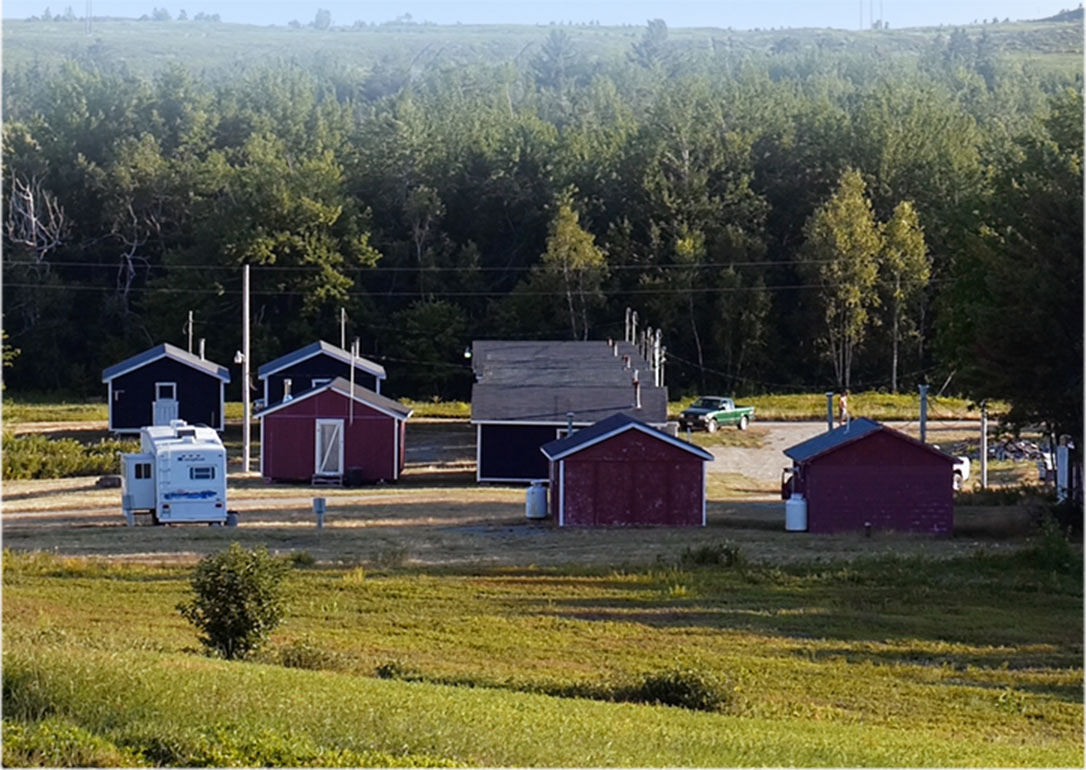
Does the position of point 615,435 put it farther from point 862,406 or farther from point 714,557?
point 862,406

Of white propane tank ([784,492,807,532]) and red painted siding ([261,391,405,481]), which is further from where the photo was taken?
red painted siding ([261,391,405,481])

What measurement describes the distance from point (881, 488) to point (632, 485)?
17.9ft

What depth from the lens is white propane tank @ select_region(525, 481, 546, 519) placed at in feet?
114

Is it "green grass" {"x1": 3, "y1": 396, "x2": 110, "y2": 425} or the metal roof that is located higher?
the metal roof

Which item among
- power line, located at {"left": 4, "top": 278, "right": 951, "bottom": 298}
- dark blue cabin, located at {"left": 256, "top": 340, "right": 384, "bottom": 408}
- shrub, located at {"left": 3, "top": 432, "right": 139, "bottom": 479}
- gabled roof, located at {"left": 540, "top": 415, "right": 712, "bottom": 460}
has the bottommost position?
shrub, located at {"left": 3, "top": 432, "right": 139, "bottom": 479}

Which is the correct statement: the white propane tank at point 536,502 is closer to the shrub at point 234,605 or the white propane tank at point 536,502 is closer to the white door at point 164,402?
the shrub at point 234,605

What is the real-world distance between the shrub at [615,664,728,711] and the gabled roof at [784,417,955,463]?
16.9m

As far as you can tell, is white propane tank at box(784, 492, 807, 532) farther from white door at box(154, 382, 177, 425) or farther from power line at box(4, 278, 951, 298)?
power line at box(4, 278, 951, 298)

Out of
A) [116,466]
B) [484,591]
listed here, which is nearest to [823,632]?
[484,591]

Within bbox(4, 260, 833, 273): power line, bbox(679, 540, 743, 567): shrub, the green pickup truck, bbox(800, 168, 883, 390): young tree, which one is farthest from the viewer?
bbox(4, 260, 833, 273): power line

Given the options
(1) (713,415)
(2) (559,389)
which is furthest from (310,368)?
(1) (713,415)

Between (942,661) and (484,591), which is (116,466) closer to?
(484,591)

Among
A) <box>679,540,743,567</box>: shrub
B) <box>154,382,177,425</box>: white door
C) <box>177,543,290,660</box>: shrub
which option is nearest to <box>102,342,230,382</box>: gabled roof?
<box>154,382,177,425</box>: white door

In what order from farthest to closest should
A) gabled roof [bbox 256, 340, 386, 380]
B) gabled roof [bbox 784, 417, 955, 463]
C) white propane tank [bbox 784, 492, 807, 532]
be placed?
gabled roof [bbox 256, 340, 386, 380]
white propane tank [bbox 784, 492, 807, 532]
gabled roof [bbox 784, 417, 955, 463]
